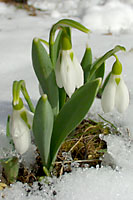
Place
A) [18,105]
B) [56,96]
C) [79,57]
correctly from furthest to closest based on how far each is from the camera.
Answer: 1. [79,57]
2. [56,96]
3. [18,105]

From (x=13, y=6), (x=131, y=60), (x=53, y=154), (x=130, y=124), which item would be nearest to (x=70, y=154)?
(x=53, y=154)

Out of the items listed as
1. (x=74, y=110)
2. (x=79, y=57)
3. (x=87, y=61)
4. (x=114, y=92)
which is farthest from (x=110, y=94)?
(x=79, y=57)

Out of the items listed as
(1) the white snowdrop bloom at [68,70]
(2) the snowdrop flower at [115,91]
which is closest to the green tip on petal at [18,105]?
(1) the white snowdrop bloom at [68,70]

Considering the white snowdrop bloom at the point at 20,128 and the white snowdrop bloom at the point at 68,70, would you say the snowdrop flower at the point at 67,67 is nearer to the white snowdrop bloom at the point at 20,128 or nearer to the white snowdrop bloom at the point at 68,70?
the white snowdrop bloom at the point at 68,70

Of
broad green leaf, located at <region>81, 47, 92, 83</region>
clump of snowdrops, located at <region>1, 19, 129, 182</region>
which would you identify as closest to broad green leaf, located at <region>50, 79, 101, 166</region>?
clump of snowdrops, located at <region>1, 19, 129, 182</region>

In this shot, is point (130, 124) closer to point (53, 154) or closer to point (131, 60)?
point (53, 154)

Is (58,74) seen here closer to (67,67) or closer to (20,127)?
(67,67)
